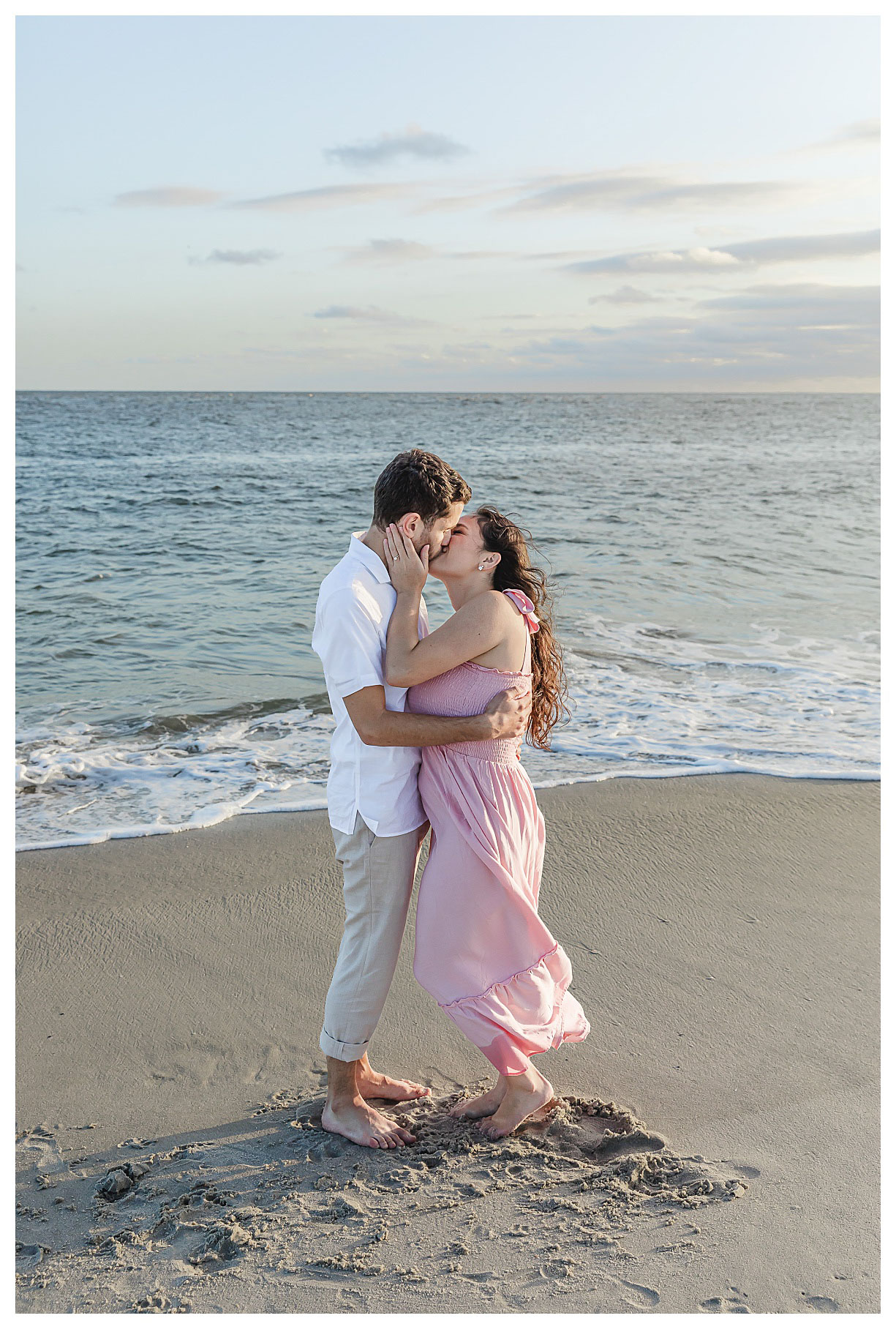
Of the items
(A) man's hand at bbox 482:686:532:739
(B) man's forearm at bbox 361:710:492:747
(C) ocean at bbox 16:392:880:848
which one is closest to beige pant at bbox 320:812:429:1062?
(B) man's forearm at bbox 361:710:492:747

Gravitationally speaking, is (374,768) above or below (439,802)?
above

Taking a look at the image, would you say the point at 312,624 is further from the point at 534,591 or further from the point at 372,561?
the point at 372,561

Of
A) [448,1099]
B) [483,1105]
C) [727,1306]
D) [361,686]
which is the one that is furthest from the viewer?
[448,1099]

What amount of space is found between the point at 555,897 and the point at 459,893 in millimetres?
1467

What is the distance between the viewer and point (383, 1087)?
3092 mm

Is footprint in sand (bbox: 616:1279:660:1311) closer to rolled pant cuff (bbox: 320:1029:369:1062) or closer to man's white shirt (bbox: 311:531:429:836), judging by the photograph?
rolled pant cuff (bbox: 320:1029:369:1062)

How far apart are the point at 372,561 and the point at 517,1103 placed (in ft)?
5.65

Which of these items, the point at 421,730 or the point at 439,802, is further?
the point at 439,802

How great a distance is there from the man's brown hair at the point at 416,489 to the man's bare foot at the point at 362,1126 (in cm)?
177

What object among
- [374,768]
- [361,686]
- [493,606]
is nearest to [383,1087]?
[374,768]

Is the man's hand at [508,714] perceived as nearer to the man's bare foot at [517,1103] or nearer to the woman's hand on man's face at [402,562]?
the woman's hand on man's face at [402,562]

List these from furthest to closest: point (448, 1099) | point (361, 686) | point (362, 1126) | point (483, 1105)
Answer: point (448, 1099) → point (483, 1105) → point (362, 1126) → point (361, 686)

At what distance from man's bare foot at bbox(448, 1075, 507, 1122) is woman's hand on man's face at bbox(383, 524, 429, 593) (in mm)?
1591
